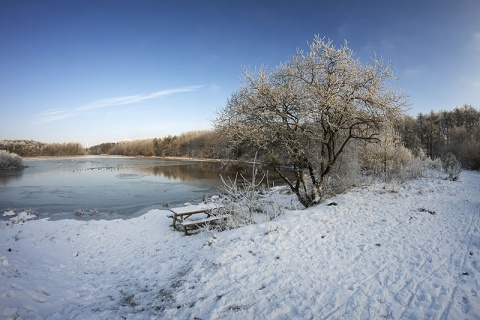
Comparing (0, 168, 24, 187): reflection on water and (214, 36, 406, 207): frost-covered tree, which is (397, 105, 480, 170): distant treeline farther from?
(0, 168, 24, 187): reflection on water

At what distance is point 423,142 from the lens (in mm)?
53281

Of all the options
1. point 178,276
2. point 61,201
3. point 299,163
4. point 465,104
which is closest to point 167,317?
point 178,276

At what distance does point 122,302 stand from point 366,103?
11140mm

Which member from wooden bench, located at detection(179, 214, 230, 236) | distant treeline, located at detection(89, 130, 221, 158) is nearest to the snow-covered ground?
wooden bench, located at detection(179, 214, 230, 236)

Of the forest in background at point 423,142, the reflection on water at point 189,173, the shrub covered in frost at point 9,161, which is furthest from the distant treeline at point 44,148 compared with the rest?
the reflection on water at point 189,173

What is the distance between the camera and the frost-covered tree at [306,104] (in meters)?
10.8

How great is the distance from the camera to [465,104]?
176 feet

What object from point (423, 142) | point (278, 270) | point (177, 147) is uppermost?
point (177, 147)

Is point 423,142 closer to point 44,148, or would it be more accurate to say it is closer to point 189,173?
point 189,173

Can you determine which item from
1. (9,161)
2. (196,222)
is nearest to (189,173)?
(196,222)

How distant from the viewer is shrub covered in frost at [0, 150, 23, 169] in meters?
50.4

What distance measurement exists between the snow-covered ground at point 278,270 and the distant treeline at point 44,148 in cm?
13288

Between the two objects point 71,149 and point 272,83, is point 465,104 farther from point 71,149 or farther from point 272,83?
point 71,149

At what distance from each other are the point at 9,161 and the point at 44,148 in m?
85.5
